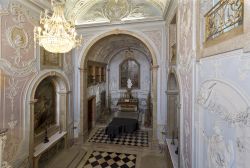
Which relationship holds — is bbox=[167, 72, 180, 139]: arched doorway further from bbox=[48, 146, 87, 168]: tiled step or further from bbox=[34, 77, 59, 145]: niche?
bbox=[34, 77, 59, 145]: niche

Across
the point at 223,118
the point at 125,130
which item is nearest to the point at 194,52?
the point at 223,118

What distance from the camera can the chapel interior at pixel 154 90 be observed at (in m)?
1.76

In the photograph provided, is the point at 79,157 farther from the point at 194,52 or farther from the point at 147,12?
the point at 147,12

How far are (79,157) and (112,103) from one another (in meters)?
8.08

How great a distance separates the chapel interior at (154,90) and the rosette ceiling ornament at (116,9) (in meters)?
0.04

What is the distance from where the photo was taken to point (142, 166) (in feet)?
19.6

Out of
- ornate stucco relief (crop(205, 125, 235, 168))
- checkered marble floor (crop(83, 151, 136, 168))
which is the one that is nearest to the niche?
checkered marble floor (crop(83, 151, 136, 168))

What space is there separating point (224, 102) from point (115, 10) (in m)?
6.60

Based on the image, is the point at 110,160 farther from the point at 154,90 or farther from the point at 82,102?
the point at 154,90

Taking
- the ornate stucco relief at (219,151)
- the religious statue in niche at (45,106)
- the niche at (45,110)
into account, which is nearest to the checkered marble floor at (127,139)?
the niche at (45,110)

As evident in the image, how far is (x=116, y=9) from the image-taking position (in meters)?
6.99

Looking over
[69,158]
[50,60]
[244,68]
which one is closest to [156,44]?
[50,60]

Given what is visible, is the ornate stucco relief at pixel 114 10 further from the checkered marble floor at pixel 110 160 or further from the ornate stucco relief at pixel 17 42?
the checkered marble floor at pixel 110 160

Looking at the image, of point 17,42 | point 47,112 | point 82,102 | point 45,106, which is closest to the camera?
point 17,42
